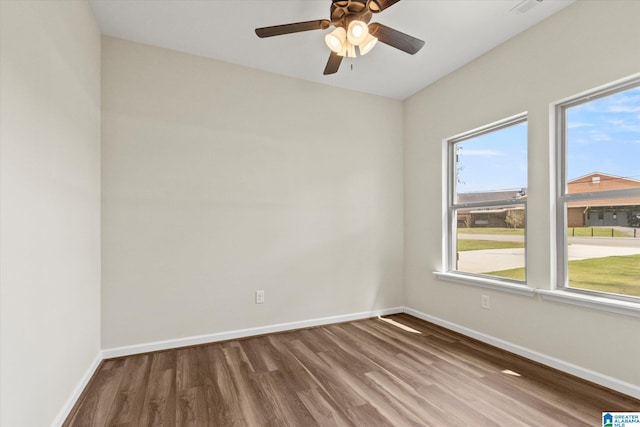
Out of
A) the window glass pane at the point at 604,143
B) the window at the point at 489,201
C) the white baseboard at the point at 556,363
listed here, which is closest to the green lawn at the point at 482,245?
the window at the point at 489,201

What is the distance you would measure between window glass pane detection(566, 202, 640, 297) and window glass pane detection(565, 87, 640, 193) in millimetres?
152

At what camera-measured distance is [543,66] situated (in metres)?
2.43

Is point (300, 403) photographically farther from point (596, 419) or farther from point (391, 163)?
point (391, 163)

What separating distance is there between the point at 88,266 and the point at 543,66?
12.8 feet

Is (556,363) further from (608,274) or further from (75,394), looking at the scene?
(75,394)

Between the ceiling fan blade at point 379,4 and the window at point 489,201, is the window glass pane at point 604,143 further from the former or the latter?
the ceiling fan blade at point 379,4

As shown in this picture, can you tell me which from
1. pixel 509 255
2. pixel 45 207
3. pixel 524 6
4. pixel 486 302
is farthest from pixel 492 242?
pixel 45 207

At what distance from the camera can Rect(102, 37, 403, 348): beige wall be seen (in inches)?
103

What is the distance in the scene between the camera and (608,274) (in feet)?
7.09

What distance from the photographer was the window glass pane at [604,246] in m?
2.05

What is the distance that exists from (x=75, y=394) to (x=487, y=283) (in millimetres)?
3364

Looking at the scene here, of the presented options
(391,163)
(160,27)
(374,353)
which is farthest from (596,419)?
(160,27)

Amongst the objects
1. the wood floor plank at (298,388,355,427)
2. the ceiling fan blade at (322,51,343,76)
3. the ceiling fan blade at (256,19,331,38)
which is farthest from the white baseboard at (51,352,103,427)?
the ceiling fan blade at (322,51,343,76)

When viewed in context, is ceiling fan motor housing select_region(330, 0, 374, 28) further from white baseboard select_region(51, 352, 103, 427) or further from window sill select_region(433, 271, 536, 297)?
white baseboard select_region(51, 352, 103, 427)
